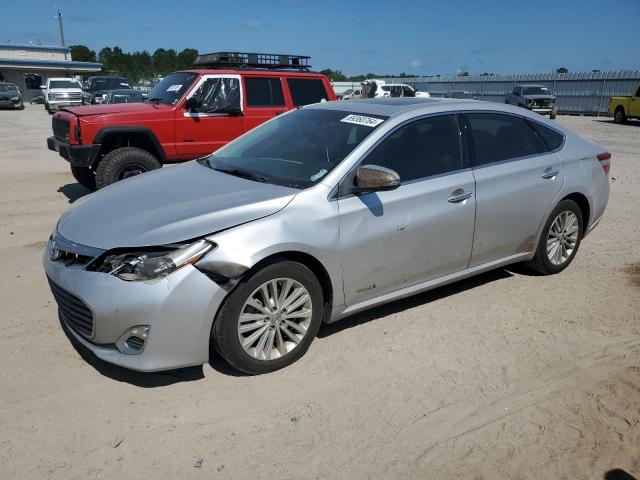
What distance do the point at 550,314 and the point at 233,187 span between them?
2763 millimetres

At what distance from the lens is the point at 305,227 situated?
3.50 m

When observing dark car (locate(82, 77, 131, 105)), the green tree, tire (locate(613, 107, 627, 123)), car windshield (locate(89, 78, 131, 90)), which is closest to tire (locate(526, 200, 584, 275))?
tire (locate(613, 107, 627, 123))

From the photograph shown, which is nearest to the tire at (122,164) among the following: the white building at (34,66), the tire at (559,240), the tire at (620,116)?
the tire at (559,240)

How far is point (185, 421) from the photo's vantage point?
10.1 ft

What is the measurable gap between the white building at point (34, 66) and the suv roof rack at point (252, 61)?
46055 millimetres

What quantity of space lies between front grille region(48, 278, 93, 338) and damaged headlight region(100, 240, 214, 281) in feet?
0.86

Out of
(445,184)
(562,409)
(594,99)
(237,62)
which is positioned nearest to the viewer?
(562,409)

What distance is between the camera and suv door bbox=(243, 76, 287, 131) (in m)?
8.88

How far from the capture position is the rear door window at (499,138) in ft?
15.0

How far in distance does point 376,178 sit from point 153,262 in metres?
1.50

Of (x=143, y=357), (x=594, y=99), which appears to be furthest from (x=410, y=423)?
(x=594, y=99)

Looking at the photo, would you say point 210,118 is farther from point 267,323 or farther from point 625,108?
point 625,108

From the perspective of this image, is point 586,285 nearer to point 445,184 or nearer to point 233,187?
point 445,184

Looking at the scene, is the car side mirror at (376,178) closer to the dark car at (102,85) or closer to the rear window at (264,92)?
the rear window at (264,92)
